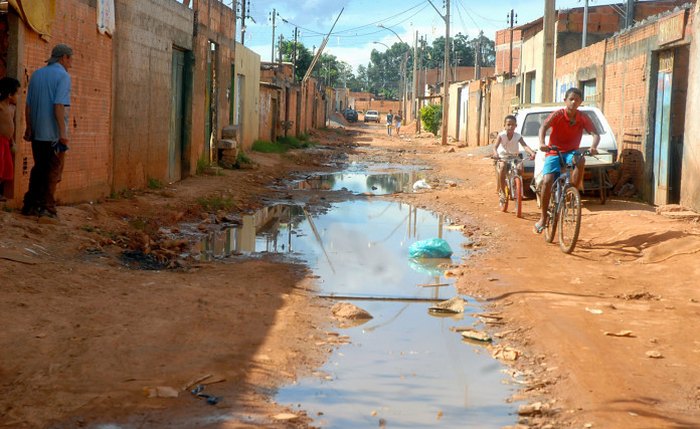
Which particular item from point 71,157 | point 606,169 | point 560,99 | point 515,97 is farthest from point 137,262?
point 515,97

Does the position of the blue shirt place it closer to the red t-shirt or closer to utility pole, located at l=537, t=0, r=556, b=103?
the red t-shirt

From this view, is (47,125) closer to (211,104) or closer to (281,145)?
(211,104)

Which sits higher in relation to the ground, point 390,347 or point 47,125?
point 47,125

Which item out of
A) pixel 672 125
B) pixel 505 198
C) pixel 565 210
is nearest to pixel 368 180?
pixel 505 198

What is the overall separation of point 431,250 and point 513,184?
425cm

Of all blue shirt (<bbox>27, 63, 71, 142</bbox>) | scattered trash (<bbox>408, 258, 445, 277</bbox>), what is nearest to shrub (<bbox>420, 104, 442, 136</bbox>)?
scattered trash (<bbox>408, 258, 445, 277</bbox>)

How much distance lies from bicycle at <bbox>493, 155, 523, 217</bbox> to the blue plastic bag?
3.69 m

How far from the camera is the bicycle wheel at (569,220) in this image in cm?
948

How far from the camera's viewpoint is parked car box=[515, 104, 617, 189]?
45.8 feet

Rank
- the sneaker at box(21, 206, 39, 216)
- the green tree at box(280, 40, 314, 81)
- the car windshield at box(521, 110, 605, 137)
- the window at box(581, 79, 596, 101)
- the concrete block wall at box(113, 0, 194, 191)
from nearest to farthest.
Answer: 1. the sneaker at box(21, 206, 39, 216)
2. the concrete block wall at box(113, 0, 194, 191)
3. the car windshield at box(521, 110, 605, 137)
4. the window at box(581, 79, 596, 101)
5. the green tree at box(280, 40, 314, 81)

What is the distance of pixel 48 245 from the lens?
8125mm

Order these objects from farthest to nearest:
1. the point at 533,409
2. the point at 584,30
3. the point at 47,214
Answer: the point at 584,30
the point at 47,214
the point at 533,409

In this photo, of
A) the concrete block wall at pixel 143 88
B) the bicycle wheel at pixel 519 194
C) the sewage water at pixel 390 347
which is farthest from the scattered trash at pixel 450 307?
the concrete block wall at pixel 143 88

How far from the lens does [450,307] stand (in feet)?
22.7
